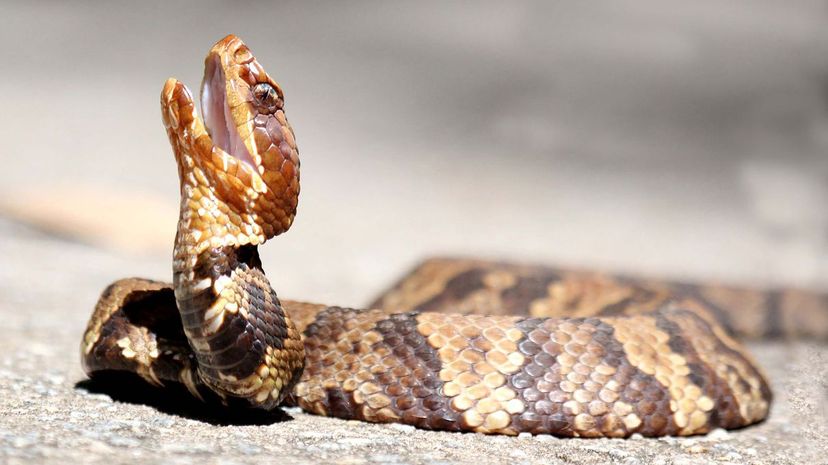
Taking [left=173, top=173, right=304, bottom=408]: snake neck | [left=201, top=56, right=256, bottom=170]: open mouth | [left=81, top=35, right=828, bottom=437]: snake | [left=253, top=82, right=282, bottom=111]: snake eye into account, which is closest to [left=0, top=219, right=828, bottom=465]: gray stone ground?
[left=81, top=35, right=828, bottom=437]: snake

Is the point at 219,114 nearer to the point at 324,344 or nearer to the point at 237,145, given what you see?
the point at 237,145

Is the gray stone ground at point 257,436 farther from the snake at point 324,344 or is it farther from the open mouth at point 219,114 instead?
the open mouth at point 219,114

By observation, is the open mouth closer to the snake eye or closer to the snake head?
the snake head

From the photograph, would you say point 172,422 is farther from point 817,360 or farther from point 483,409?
point 817,360

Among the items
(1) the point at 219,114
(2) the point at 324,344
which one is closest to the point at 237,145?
(1) the point at 219,114

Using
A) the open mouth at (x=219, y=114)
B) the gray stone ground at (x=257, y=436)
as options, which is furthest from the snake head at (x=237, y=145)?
the gray stone ground at (x=257, y=436)

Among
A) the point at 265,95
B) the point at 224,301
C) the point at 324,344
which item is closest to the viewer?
the point at 224,301

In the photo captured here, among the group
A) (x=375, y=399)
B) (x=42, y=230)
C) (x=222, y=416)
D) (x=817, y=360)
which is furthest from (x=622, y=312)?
(x=42, y=230)

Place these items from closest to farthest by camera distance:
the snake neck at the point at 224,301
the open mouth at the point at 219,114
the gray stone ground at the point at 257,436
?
the gray stone ground at the point at 257,436 < the snake neck at the point at 224,301 < the open mouth at the point at 219,114
